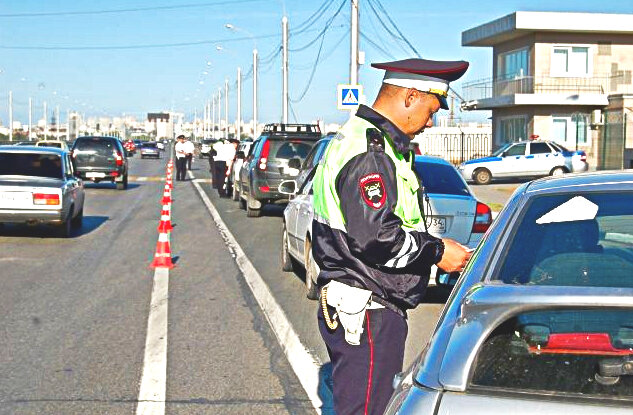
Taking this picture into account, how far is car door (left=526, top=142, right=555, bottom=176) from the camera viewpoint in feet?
118

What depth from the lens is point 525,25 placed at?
42.7 meters

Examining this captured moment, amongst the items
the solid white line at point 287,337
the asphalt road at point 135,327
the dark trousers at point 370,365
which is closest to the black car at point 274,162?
the asphalt road at point 135,327

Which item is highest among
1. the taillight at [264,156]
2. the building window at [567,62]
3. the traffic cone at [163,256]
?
the building window at [567,62]

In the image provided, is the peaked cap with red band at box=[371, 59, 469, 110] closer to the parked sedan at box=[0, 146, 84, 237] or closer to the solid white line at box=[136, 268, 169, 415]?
the solid white line at box=[136, 268, 169, 415]

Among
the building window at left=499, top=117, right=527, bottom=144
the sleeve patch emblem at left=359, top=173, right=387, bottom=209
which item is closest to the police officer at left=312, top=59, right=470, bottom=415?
the sleeve patch emblem at left=359, top=173, right=387, bottom=209

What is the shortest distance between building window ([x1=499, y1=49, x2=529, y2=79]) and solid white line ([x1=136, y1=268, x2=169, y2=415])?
36280 mm

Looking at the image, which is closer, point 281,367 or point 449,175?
point 281,367

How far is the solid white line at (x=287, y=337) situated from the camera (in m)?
6.59

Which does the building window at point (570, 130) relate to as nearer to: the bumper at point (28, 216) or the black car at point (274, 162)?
the black car at point (274, 162)

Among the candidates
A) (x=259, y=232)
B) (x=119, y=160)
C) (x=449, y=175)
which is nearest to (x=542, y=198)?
(x=449, y=175)

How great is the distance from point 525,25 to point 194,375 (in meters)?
38.4

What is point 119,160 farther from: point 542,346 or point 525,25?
point 542,346

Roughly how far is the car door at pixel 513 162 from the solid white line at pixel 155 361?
27.6m

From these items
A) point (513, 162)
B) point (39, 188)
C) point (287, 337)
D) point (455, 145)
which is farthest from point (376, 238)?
point (455, 145)
